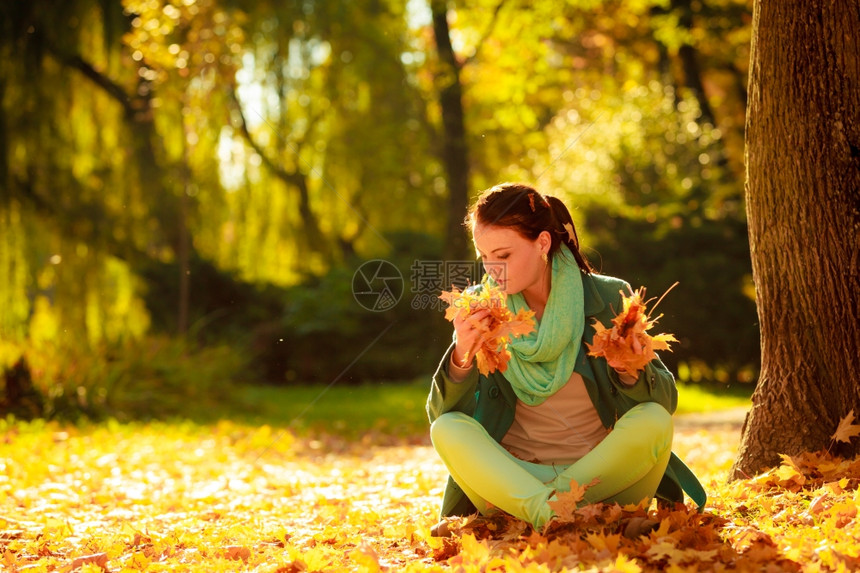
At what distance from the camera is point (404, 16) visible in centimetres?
1368

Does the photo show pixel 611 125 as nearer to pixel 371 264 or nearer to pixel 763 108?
pixel 371 264

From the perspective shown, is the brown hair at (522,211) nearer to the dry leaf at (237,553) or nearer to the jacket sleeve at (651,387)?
the jacket sleeve at (651,387)

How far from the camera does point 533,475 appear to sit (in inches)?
120

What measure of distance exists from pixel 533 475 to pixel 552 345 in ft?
→ 1.48

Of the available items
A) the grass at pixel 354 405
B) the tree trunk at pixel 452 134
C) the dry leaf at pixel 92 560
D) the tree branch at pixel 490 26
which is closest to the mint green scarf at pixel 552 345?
the dry leaf at pixel 92 560

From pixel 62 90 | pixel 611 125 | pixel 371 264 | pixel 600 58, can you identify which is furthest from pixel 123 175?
pixel 600 58

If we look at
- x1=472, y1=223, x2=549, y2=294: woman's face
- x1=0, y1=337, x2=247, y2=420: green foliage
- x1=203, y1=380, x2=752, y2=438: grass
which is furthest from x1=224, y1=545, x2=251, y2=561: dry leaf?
x1=0, y1=337, x2=247, y2=420: green foliage

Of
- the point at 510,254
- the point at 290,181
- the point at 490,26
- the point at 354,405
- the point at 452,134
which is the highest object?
the point at 490,26

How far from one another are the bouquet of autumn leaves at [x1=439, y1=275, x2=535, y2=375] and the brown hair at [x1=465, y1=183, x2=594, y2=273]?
0.84ft

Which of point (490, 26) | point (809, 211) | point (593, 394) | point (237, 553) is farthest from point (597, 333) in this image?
point (490, 26)

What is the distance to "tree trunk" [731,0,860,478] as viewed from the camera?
3594 mm

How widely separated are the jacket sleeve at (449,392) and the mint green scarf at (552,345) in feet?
0.55

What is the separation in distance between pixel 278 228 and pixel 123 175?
2.42 metres

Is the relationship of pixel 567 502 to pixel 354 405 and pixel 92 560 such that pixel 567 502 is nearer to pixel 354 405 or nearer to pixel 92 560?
pixel 92 560
